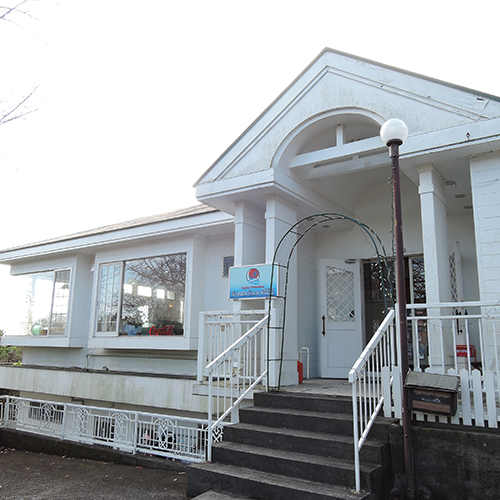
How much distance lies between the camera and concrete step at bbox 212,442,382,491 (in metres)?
3.80

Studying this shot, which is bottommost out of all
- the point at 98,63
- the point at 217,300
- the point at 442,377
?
the point at 442,377

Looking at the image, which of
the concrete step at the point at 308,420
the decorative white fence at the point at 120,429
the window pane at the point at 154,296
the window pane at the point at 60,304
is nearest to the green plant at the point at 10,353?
the window pane at the point at 60,304

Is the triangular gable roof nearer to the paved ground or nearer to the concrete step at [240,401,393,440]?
the concrete step at [240,401,393,440]

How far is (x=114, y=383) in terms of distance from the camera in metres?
8.77

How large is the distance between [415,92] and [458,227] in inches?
107

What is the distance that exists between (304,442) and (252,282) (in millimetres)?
2800

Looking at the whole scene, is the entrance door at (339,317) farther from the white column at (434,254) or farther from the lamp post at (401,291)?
the lamp post at (401,291)

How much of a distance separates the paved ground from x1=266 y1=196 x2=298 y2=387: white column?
73.5 inches

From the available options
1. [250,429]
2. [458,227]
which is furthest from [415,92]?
[250,429]

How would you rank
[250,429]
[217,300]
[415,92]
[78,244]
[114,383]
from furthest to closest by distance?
1. [78,244]
2. [217,300]
3. [114,383]
4. [415,92]
5. [250,429]

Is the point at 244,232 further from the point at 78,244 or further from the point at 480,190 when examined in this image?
the point at 78,244

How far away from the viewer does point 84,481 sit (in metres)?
5.25

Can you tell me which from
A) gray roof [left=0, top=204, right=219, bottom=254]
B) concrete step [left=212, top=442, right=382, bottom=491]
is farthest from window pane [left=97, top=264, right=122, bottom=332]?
concrete step [left=212, top=442, right=382, bottom=491]

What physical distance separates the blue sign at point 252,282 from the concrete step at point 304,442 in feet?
6.75
